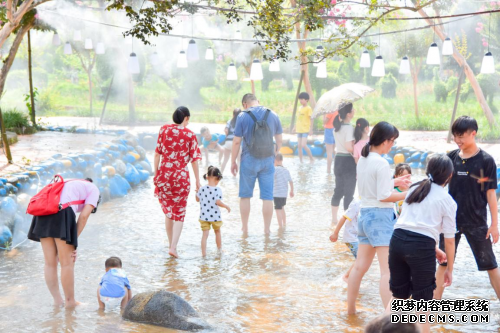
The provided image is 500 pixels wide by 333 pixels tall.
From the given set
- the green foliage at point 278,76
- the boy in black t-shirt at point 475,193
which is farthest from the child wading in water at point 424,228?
the green foliage at point 278,76

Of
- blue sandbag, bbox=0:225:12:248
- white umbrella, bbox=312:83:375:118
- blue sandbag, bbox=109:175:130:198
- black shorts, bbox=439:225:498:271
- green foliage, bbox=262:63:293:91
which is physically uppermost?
green foliage, bbox=262:63:293:91

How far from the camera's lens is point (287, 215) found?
9.95 metres

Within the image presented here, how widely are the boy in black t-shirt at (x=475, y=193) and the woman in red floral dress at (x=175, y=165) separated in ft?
11.0

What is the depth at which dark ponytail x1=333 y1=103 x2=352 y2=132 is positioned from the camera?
8.44 meters

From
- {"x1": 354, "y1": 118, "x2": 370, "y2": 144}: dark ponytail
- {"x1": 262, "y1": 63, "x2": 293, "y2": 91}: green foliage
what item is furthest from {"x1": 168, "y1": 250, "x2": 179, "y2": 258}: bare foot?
{"x1": 262, "y1": 63, "x2": 293, "y2": 91}: green foliage

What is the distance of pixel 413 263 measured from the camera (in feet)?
13.9

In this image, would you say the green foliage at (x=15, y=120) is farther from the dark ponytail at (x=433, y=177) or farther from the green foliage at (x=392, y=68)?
the green foliage at (x=392, y=68)

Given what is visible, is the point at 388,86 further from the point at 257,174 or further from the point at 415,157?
the point at 257,174

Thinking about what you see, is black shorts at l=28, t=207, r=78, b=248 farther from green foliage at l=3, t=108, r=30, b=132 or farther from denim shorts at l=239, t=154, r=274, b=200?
green foliage at l=3, t=108, r=30, b=132

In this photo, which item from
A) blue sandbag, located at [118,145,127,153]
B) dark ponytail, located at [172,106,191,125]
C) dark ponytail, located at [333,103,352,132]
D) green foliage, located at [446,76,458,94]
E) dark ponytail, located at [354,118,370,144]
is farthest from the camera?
green foliage, located at [446,76,458,94]

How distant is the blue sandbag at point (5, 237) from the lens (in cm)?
782

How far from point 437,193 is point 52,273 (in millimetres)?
3368

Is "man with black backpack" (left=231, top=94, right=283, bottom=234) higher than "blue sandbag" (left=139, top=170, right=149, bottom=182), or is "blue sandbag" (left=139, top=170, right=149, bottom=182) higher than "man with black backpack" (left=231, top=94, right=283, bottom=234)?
"man with black backpack" (left=231, top=94, right=283, bottom=234)

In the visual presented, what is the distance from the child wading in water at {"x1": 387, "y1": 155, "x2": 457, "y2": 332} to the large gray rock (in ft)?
6.04
